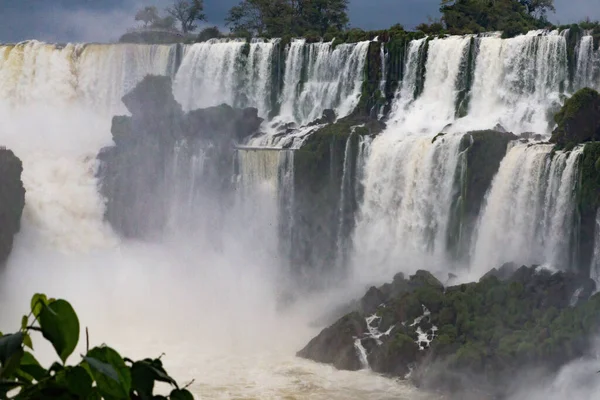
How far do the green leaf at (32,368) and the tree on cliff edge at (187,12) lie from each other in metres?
44.5

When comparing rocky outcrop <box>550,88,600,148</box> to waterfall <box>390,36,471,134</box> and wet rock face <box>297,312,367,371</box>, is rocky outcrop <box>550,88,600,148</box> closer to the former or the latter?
waterfall <box>390,36,471,134</box>

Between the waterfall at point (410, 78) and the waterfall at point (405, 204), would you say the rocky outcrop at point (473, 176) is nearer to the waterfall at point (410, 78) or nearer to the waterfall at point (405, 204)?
the waterfall at point (405, 204)

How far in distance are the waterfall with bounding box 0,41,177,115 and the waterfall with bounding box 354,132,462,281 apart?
33.0 ft

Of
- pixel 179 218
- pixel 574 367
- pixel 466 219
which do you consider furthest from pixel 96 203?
pixel 574 367

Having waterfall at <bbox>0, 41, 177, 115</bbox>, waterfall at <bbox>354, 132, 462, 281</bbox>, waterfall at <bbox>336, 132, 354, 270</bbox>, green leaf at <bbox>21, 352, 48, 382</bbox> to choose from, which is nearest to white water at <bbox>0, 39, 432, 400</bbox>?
waterfall at <bbox>0, 41, 177, 115</bbox>

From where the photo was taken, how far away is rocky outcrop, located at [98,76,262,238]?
2402cm


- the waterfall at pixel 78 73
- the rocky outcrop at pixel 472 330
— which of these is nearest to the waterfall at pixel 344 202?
the rocky outcrop at pixel 472 330

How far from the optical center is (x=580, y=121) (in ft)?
61.1

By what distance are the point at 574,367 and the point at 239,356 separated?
594 centimetres

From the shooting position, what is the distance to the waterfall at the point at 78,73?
29500 mm

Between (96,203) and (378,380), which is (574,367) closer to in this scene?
(378,380)

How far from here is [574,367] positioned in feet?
50.0

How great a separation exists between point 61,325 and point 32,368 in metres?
0.11

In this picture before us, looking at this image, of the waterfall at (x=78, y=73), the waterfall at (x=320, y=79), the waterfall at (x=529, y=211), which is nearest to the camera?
the waterfall at (x=529, y=211)
